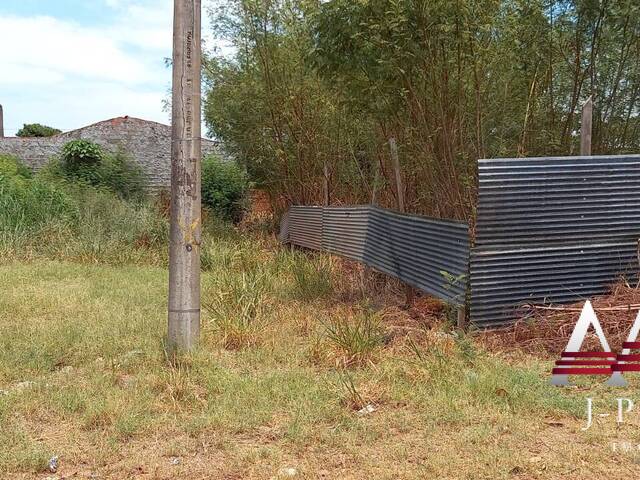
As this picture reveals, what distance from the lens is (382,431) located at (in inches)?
133

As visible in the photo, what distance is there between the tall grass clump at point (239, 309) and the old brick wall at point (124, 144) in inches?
495

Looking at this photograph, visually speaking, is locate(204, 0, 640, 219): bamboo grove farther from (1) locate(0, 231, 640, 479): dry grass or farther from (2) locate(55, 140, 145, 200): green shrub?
(2) locate(55, 140, 145, 200): green shrub

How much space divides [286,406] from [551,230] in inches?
109

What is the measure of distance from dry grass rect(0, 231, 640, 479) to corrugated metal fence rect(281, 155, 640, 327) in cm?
47

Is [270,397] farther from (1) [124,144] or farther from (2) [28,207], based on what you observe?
(1) [124,144]

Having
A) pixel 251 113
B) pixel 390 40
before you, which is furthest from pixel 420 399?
pixel 251 113

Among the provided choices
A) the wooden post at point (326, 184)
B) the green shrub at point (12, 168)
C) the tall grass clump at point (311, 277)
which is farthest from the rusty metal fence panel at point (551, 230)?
the green shrub at point (12, 168)

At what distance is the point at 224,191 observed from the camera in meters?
18.2

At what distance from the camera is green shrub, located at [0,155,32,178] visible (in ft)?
49.0

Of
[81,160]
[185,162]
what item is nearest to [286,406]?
[185,162]

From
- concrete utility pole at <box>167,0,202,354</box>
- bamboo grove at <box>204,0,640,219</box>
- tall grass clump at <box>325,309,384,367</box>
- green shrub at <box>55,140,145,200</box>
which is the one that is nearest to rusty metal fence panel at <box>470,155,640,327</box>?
tall grass clump at <box>325,309,384,367</box>

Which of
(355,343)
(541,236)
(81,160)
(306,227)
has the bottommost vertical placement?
(355,343)

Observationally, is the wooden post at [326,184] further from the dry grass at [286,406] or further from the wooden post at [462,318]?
the wooden post at [462,318]

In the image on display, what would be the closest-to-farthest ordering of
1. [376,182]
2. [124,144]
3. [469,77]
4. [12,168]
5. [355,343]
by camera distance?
[355,343] → [469,77] → [376,182] → [12,168] → [124,144]
